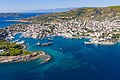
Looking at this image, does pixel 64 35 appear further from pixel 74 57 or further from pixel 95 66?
pixel 95 66

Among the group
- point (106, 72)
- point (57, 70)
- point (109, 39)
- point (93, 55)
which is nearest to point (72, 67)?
point (57, 70)

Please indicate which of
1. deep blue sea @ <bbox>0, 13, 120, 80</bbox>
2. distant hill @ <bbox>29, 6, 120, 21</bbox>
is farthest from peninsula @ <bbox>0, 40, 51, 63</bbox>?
distant hill @ <bbox>29, 6, 120, 21</bbox>

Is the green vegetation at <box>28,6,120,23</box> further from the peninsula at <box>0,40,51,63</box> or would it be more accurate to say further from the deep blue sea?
the peninsula at <box>0,40,51,63</box>

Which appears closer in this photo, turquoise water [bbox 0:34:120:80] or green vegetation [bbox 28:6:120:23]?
turquoise water [bbox 0:34:120:80]

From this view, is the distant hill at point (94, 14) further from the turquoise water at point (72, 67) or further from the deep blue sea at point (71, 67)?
the deep blue sea at point (71, 67)

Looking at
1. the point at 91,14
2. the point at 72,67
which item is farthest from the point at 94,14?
the point at 72,67

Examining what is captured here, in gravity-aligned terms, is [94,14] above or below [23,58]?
above

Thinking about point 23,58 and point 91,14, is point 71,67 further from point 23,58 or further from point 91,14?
point 91,14
